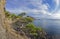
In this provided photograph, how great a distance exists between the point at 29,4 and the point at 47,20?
1.74ft

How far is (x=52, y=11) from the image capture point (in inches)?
147

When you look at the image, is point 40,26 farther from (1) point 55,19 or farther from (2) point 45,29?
(1) point 55,19

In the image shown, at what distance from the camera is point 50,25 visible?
11.9 feet

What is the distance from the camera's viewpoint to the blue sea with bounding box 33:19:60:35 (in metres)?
3.58

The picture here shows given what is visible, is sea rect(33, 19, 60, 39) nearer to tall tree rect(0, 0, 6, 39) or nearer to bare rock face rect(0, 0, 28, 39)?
bare rock face rect(0, 0, 28, 39)

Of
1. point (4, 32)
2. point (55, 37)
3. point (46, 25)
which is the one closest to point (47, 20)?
point (46, 25)

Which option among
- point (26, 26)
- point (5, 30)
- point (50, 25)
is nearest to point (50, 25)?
point (50, 25)

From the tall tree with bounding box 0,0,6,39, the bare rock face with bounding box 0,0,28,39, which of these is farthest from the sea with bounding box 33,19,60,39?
the tall tree with bounding box 0,0,6,39

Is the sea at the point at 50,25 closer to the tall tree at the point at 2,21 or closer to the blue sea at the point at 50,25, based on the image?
the blue sea at the point at 50,25

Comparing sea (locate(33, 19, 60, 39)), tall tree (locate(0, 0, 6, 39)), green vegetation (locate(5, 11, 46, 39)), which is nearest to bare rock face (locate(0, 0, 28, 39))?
tall tree (locate(0, 0, 6, 39))

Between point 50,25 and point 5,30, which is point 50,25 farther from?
point 5,30

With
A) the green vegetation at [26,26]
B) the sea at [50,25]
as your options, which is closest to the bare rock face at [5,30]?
the green vegetation at [26,26]

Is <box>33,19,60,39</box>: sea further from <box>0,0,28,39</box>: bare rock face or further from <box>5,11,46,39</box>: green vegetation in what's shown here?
<box>0,0,28,39</box>: bare rock face

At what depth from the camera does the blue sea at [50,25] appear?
3.58 m
